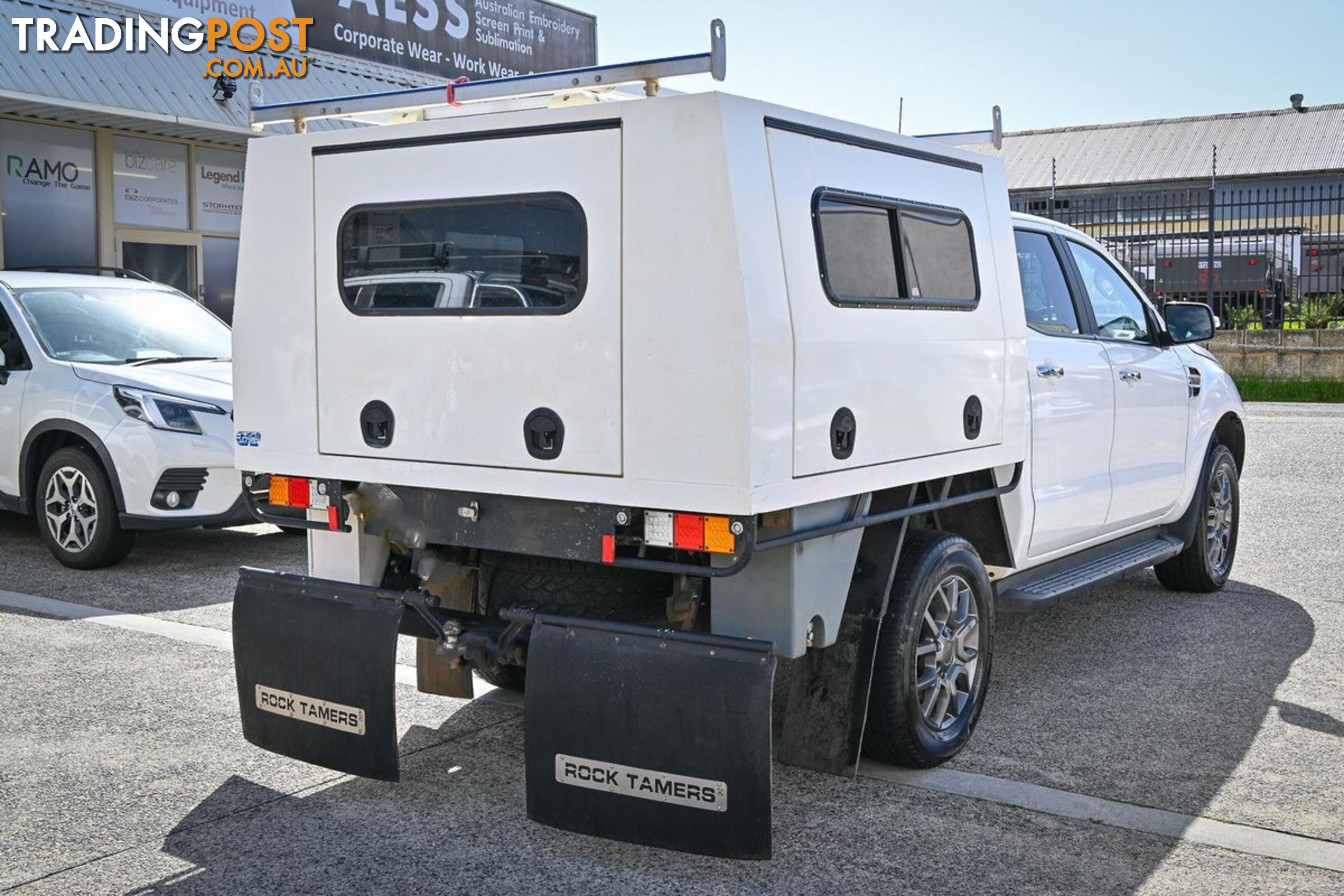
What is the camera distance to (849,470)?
449 cm

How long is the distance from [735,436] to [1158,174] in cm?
4553

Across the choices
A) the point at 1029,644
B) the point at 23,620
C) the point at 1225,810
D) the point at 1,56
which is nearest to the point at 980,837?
the point at 1225,810

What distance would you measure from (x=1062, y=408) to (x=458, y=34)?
17118mm

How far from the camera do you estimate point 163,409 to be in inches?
339

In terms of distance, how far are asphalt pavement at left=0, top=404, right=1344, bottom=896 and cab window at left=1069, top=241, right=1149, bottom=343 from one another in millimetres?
1495

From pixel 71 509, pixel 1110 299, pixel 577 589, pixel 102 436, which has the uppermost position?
pixel 1110 299

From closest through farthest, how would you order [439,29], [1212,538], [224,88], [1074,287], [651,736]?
[651,736] < [1074,287] < [1212,538] < [224,88] < [439,29]

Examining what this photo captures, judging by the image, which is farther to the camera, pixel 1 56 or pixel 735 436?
pixel 1 56

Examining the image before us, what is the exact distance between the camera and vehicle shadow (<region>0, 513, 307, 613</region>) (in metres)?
7.92

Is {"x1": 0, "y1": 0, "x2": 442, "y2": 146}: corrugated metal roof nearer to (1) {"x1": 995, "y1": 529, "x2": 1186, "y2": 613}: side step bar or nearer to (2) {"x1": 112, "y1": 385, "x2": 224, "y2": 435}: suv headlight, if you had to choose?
(2) {"x1": 112, "y1": 385, "x2": 224, "y2": 435}: suv headlight

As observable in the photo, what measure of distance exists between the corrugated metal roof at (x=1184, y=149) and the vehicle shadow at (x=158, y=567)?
38.1 m

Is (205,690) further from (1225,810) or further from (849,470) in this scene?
(1225,810)

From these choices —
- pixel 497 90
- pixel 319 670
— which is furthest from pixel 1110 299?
pixel 319 670

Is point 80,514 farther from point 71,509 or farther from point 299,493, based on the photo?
point 299,493
